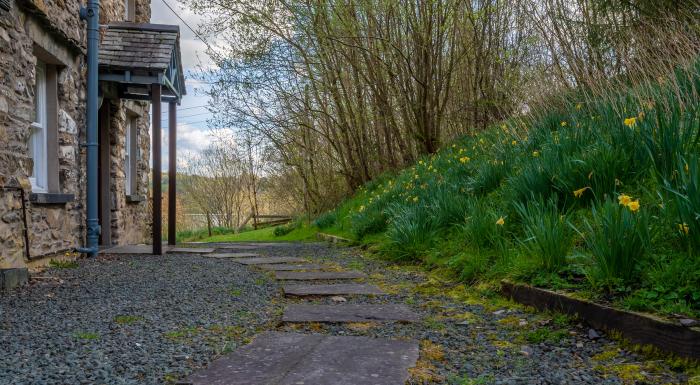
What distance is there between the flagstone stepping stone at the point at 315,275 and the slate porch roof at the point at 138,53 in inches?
134

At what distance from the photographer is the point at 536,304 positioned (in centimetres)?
281

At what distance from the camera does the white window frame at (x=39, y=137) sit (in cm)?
538

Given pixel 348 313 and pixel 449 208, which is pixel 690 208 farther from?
pixel 449 208

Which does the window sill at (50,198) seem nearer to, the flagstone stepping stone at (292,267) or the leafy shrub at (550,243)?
the flagstone stepping stone at (292,267)

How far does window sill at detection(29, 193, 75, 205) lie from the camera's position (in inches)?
193

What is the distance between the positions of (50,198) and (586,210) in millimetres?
4921

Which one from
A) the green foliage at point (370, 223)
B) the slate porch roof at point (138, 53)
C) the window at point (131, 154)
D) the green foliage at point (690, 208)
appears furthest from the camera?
the window at point (131, 154)

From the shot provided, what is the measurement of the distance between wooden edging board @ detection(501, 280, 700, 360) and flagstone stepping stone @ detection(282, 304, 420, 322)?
68cm

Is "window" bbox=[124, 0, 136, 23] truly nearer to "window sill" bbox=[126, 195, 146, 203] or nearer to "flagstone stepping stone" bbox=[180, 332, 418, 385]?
"window sill" bbox=[126, 195, 146, 203]

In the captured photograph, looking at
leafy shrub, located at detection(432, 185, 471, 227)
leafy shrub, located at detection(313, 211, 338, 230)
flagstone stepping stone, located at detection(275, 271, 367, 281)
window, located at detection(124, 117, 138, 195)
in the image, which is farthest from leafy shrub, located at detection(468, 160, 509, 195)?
window, located at detection(124, 117, 138, 195)

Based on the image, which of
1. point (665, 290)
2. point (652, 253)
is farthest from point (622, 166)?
point (665, 290)

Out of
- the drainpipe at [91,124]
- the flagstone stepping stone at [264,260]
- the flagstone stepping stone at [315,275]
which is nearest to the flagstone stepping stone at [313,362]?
the flagstone stepping stone at [315,275]

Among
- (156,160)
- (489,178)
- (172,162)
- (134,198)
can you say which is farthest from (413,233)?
(134,198)

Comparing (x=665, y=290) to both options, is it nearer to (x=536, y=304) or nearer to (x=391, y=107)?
(x=536, y=304)
